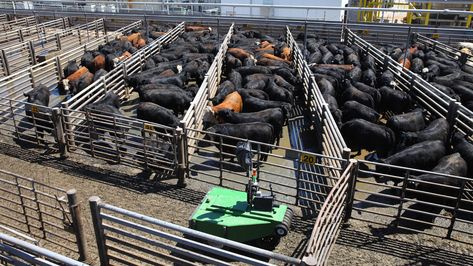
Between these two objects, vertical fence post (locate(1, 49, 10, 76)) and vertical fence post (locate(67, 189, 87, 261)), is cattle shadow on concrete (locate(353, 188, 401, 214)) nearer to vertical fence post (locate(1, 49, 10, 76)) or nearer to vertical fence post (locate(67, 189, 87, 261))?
vertical fence post (locate(67, 189, 87, 261))

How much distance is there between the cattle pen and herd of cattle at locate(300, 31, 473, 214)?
31 cm

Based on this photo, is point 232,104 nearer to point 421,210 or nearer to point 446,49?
point 421,210

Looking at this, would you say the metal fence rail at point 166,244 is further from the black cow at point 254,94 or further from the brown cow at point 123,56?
the brown cow at point 123,56

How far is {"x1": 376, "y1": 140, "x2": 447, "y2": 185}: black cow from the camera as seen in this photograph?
841cm

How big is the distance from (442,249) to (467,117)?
13.8ft

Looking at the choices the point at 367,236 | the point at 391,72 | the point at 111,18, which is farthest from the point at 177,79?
the point at 111,18

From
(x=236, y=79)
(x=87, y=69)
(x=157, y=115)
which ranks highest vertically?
(x=87, y=69)

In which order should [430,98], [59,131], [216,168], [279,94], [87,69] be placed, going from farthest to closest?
[87,69] < [279,94] < [430,98] < [59,131] < [216,168]

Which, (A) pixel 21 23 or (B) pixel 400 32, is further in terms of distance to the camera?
(A) pixel 21 23

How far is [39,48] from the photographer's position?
19.6m

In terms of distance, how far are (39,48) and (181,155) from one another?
15.4m

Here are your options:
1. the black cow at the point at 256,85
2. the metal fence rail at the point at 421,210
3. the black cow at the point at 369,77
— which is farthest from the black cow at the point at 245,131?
the black cow at the point at 369,77

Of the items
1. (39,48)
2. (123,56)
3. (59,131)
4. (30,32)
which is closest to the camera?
(59,131)

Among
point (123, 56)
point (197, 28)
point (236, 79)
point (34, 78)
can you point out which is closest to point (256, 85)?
point (236, 79)
